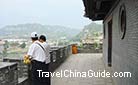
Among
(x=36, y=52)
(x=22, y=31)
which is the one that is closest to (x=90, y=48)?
(x=22, y=31)

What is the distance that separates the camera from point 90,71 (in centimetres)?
1127

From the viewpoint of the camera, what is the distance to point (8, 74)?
5.54 metres

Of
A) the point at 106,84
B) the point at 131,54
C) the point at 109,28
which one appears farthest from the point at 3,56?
the point at 109,28

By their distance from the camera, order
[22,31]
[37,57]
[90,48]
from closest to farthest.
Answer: [37,57]
[22,31]
[90,48]

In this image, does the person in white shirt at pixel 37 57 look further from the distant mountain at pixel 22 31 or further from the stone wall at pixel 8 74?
the distant mountain at pixel 22 31

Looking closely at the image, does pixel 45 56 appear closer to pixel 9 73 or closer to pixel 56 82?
Result: pixel 9 73

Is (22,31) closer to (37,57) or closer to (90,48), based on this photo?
(37,57)

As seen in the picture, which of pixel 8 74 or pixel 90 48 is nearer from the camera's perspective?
pixel 8 74

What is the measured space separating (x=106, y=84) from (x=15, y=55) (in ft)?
9.16

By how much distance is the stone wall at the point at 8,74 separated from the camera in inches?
204

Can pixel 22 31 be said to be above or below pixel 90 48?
above

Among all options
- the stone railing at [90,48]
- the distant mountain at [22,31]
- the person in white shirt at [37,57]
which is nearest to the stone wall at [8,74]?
the person in white shirt at [37,57]

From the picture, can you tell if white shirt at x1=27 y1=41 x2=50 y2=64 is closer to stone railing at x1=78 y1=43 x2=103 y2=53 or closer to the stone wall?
the stone wall

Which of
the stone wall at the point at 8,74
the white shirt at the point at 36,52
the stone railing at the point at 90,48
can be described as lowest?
the stone railing at the point at 90,48
